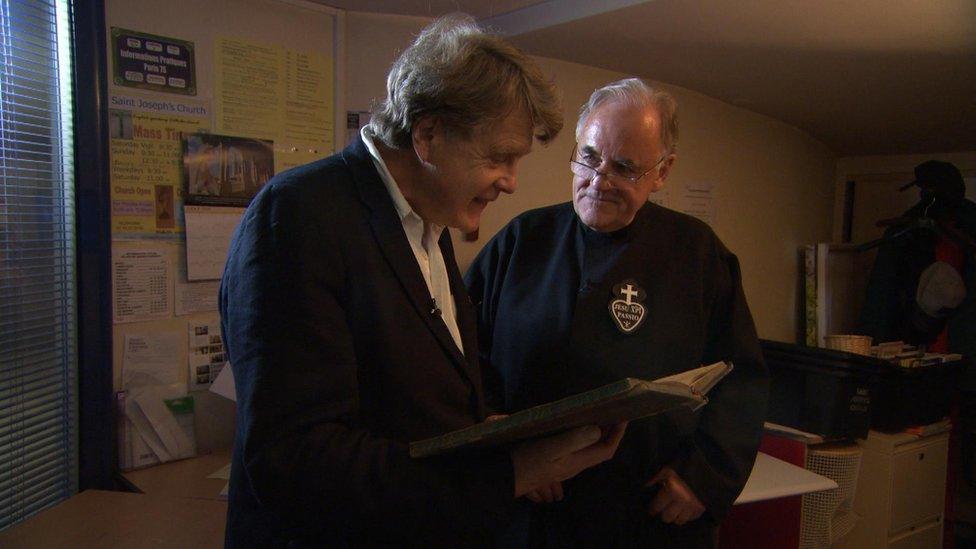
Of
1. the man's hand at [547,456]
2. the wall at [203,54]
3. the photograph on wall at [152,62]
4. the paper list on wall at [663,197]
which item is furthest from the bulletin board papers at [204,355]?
the paper list on wall at [663,197]

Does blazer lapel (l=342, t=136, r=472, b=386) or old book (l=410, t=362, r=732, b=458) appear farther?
blazer lapel (l=342, t=136, r=472, b=386)

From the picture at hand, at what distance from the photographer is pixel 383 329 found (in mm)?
808

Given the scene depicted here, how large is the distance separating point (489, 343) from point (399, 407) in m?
0.59

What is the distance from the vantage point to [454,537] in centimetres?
82

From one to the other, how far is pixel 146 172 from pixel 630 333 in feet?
3.98

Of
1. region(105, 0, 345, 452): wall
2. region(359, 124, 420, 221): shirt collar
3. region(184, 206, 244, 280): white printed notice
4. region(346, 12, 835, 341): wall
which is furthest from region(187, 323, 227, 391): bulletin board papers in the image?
region(359, 124, 420, 221): shirt collar

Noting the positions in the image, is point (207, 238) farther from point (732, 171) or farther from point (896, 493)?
point (896, 493)

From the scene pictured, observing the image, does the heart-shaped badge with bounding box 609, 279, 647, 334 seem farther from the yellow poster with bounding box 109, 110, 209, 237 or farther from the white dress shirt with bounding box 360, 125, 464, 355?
the yellow poster with bounding box 109, 110, 209, 237

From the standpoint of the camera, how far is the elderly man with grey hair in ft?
2.37

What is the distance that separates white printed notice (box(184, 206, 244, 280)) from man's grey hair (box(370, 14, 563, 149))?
96cm

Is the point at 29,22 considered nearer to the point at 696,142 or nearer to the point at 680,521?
the point at 680,521

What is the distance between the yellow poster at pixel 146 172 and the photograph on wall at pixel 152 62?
73mm

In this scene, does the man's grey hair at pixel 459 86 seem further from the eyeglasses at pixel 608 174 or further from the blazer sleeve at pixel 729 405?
the blazer sleeve at pixel 729 405

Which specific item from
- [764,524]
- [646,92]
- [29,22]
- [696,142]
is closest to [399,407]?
[646,92]
